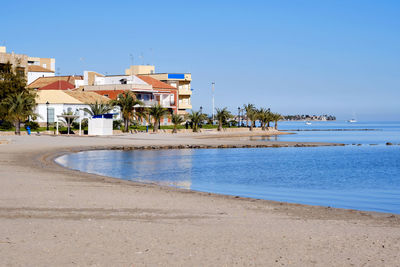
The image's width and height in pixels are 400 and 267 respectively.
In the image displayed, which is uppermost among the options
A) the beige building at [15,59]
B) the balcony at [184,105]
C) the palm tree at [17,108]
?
the beige building at [15,59]

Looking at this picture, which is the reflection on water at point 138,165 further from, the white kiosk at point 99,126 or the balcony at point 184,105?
the balcony at point 184,105

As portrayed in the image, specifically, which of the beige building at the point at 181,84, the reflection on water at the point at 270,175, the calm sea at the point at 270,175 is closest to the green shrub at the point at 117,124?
the reflection on water at the point at 270,175

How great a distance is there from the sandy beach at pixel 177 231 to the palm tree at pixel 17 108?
37.4 metres

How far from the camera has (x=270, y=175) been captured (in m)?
27.7

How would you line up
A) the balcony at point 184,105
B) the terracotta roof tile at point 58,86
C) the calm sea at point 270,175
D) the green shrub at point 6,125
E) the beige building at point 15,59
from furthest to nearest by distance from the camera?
the balcony at point 184,105
the terracotta roof tile at point 58,86
the beige building at point 15,59
the green shrub at point 6,125
the calm sea at point 270,175

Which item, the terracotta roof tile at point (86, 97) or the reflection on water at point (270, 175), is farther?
the terracotta roof tile at point (86, 97)

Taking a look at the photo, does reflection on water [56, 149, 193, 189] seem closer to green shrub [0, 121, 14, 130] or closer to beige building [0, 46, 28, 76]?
green shrub [0, 121, 14, 130]

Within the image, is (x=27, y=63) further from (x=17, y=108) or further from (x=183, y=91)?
(x=183, y=91)

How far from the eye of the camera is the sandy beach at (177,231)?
26.6 ft

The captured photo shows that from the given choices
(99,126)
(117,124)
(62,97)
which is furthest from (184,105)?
(99,126)

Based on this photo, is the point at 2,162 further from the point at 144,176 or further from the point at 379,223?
the point at 379,223

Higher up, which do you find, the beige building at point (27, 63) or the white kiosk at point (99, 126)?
the beige building at point (27, 63)

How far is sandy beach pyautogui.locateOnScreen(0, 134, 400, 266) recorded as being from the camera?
810cm

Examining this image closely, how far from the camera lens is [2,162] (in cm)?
2534
